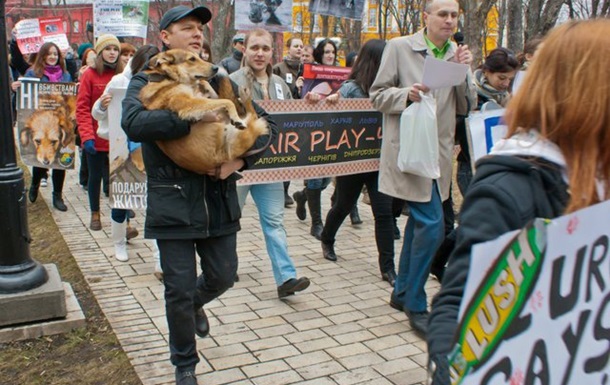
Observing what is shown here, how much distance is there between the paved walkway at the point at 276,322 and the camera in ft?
13.4

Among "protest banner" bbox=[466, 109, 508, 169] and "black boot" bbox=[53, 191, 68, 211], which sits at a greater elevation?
"protest banner" bbox=[466, 109, 508, 169]

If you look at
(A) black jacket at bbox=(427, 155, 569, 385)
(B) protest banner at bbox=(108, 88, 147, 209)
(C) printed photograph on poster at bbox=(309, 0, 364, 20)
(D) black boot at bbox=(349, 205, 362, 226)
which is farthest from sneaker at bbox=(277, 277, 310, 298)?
(C) printed photograph on poster at bbox=(309, 0, 364, 20)

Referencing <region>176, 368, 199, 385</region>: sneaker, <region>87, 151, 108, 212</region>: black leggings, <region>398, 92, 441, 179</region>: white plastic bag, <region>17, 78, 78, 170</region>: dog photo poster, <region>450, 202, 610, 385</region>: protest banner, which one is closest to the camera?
<region>450, 202, 610, 385</region>: protest banner

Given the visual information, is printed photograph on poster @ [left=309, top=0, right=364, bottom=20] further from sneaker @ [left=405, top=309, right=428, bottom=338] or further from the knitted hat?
sneaker @ [left=405, top=309, right=428, bottom=338]

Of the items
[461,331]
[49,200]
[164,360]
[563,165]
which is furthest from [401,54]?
[49,200]

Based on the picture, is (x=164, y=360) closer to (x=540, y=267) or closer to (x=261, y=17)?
(x=540, y=267)

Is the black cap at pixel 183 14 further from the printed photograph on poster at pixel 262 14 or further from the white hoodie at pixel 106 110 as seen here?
the printed photograph on poster at pixel 262 14

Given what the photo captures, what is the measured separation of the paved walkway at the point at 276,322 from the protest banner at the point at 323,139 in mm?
913

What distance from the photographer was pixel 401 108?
4.63 metres

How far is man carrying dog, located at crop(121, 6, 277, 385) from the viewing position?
11.6 ft

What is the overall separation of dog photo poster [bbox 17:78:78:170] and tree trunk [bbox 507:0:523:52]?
970cm

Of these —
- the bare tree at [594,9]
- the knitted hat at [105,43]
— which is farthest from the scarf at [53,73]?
the bare tree at [594,9]

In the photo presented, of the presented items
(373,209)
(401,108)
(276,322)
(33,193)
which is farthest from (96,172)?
(401,108)

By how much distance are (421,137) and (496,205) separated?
3.02 m
